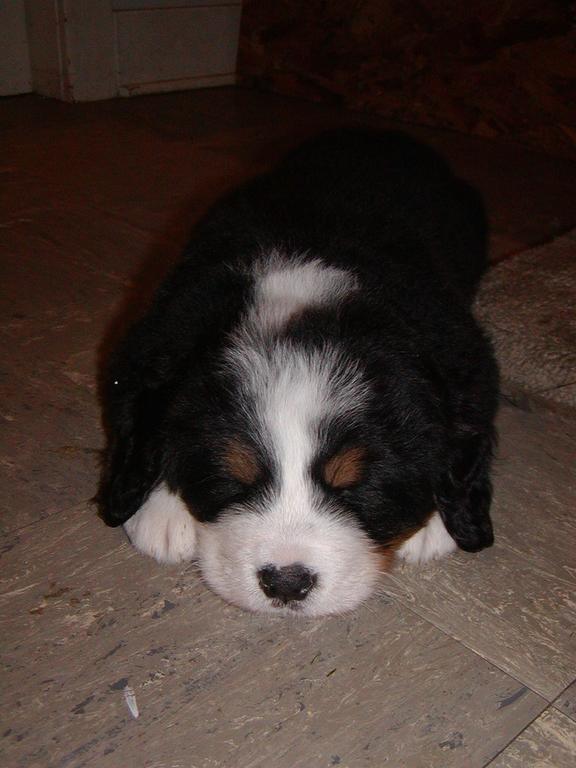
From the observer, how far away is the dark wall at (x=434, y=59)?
6918 millimetres

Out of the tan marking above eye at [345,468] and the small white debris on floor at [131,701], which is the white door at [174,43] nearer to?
the tan marking above eye at [345,468]

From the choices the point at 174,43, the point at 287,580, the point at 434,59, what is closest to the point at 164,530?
the point at 287,580

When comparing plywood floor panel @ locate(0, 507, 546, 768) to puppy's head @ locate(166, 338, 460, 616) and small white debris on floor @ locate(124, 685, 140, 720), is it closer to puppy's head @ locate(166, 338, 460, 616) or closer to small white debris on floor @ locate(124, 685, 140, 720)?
small white debris on floor @ locate(124, 685, 140, 720)

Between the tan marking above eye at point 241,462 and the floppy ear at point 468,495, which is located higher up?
the tan marking above eye at point 241,462

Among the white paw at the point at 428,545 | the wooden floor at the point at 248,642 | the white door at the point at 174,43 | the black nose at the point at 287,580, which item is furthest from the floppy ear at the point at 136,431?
the white door at the point at 174,43

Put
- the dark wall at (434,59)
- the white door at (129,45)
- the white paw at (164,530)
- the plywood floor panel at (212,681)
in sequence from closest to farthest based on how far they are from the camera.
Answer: the plywood floor panel at (212,681)
the white paw at (164,530)
the dark wall at (434,59)
the white door at (129,45)

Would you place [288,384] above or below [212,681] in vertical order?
above

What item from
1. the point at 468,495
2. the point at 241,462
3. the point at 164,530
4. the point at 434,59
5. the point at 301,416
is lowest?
the point at 434,59

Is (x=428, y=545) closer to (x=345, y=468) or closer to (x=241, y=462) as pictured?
(x=345, y=468)

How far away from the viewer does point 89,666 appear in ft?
6.91

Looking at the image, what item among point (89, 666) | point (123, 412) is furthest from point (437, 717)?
point (123, 412)

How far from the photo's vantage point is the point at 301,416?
81.7 inches

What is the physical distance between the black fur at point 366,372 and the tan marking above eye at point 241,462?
0.02 metres

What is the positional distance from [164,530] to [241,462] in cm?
51
